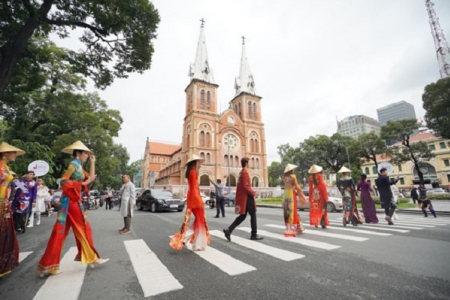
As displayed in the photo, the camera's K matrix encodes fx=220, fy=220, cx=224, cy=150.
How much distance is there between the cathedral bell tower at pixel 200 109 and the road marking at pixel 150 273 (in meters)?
32.5

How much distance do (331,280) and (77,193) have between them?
3841 millimetres

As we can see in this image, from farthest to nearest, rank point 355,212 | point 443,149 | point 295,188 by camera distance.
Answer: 1. point 443,149
2. point 355,212
3. point 295,188

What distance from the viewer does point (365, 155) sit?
121 feet

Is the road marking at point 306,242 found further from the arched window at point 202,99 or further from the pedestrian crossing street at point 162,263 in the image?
the arched window at point 202,99

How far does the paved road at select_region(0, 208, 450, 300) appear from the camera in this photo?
2.48 m

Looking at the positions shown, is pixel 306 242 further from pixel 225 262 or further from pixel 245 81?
pixel 245 81

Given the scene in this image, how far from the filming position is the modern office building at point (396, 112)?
131 m

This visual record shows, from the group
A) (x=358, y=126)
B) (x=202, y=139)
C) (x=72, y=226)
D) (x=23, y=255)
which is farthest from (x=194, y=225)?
(x=358, y=126)

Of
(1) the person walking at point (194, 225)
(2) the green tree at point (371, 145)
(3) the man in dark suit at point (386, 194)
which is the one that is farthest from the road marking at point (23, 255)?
(2) the green tree at point (371, 145)

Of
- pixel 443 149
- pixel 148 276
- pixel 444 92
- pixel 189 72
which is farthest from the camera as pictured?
pixel 189 72

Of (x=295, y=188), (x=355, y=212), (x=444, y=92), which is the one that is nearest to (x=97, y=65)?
(x=295, y=188)

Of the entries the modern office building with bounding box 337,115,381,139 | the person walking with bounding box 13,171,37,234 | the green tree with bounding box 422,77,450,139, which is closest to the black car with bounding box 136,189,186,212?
the person walking with bounding box 13,171,37,234

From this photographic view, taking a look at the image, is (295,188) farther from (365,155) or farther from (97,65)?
(365,155)

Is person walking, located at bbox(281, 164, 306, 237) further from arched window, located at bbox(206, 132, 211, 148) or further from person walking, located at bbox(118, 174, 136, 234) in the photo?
arched window, located at bbox(206, 132, 211, 148)
